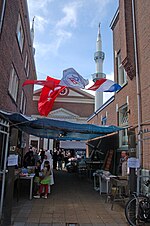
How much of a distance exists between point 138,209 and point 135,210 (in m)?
0.08

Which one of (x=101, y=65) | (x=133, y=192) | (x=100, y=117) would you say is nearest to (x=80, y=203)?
(x=133, y=192)

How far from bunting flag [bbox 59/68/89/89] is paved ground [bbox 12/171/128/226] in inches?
182

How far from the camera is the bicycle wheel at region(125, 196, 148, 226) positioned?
5000 millimetres

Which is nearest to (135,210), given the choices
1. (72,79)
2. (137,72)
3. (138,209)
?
(138,209)

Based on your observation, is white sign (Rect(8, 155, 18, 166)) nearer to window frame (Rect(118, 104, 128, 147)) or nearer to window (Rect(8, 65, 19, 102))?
window (Rect(8, 65, 19, 102))

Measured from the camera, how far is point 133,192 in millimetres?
5164

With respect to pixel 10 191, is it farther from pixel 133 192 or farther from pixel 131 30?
pixel 131 30

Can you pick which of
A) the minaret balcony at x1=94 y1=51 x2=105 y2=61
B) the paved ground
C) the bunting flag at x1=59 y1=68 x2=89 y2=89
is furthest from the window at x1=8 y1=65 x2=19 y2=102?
the minaret balcony at x1=94 y1=51 x2=105 y2=61

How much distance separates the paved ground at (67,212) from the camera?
5.23 metres

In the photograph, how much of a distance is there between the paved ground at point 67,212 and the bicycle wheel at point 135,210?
0.31 m

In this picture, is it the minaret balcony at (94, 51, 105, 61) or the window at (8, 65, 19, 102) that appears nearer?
the window at (8, 65, 19, 102)

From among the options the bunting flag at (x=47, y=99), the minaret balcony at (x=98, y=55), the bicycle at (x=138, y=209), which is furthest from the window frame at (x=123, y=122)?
the minaret balcony at (x=98, y=55)

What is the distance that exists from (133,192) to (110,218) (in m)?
1.10

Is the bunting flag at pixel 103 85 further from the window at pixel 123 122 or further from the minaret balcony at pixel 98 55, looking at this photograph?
the minaret balcony at pixel 98 55
